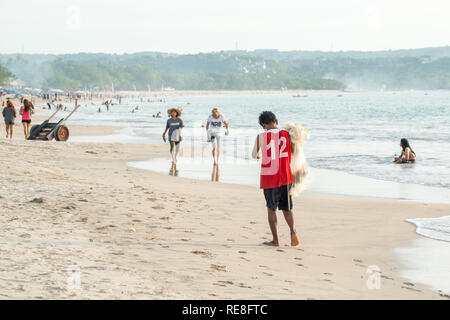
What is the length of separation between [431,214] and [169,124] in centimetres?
657

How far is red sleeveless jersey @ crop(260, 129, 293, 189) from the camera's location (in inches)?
263

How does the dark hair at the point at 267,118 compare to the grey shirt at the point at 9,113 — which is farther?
the grey shirt at the point at 9,113

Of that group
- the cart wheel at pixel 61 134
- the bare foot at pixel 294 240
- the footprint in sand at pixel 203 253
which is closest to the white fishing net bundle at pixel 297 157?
the bare foot at pixel 294 240

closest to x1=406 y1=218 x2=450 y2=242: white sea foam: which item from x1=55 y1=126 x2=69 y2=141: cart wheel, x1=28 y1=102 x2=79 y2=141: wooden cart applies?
x1=28 y1=102 x2=79 y2=141: wooden cart

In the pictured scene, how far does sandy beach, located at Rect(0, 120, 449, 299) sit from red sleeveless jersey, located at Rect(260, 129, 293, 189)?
0.88 metres

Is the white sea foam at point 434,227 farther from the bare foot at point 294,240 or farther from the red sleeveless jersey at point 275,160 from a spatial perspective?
the red sleeveless jersey at point 275,160

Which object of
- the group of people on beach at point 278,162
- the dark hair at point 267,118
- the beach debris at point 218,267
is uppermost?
the dark hair at point 267,118

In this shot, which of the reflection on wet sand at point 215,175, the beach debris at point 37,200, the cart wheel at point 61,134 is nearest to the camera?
the beach debris at point 37,200

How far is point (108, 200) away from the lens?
884cm

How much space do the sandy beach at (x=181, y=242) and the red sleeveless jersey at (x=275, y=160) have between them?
0.88 meters

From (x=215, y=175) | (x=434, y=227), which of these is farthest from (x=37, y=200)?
(x=434, y=227)

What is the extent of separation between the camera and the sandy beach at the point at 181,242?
498 centimetres

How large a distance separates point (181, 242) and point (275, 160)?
1.55 m

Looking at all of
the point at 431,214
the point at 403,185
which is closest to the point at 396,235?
the point at 431,214
